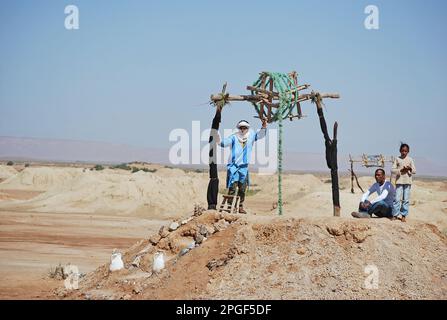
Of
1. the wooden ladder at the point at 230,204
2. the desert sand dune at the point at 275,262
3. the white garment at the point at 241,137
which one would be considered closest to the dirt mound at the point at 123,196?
the desert sand dune at the point at 275,262

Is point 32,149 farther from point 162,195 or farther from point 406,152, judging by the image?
point 406,152

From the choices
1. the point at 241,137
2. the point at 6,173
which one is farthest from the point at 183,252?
the point at 6,173

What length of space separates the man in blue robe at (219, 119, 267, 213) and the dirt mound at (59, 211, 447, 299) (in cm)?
113

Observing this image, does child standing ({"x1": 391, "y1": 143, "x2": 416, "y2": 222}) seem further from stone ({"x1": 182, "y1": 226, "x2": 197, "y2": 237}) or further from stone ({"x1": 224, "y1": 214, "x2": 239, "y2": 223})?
stone ({"x1": 182, "y1": 226, "x2": 197, "y2": 237})

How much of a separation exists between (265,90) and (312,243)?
297 cm

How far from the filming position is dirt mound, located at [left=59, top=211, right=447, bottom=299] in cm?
706

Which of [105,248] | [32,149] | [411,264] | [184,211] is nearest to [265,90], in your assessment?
[411,264]

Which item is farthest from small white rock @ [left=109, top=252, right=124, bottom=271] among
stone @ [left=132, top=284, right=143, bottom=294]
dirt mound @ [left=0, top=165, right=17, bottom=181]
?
dirt mound @ [left=0, top=165, right=17, bottom=181]

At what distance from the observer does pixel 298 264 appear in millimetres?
7367

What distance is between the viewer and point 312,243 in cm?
763

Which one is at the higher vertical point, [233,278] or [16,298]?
[233,278]

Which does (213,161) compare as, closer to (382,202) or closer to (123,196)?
(382,202)
